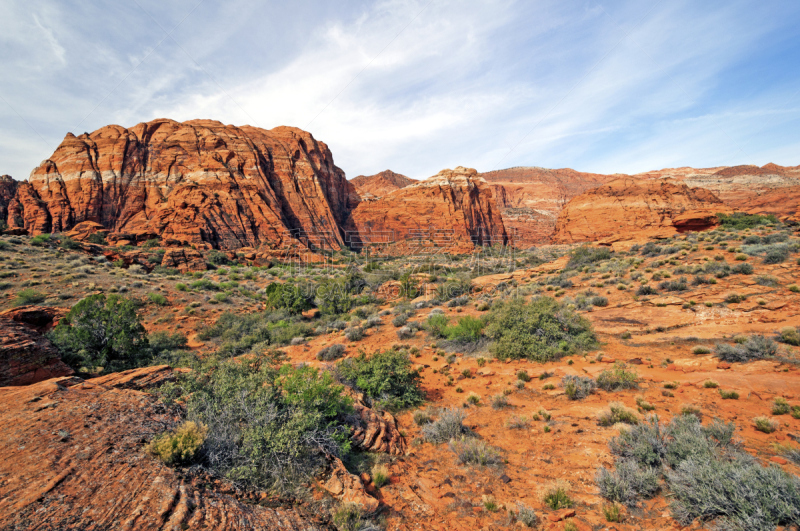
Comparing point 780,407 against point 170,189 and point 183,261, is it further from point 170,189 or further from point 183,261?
point 170,189

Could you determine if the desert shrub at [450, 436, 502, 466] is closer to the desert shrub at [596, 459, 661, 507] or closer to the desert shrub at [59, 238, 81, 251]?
the desert shrub at [596, 459, 661, 507]

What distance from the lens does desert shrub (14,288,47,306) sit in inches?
463

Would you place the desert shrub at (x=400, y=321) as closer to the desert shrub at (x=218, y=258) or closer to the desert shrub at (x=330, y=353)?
the desert shrub at (x=330, y=353)

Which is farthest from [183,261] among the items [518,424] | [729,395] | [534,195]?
[534,195]

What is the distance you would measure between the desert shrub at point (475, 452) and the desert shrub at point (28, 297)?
17.6m

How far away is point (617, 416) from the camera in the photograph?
5109 millimetres

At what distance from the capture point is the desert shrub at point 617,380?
621cm

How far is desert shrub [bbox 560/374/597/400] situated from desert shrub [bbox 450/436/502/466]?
2.59m

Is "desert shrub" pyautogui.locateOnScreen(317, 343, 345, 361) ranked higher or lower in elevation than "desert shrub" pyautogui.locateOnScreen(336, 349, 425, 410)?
lower

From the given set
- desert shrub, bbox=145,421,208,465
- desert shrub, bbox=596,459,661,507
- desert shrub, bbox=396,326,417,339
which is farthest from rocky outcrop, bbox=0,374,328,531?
desert shrub, bbox=396,326,417,339

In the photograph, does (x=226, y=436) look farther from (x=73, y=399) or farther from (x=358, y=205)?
(x=358, y=205)

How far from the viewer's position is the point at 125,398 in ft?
12.8

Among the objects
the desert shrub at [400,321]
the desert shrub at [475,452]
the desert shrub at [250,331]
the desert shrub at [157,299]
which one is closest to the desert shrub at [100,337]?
the desert shrub at [250,331]

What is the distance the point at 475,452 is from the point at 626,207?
48.9 m
